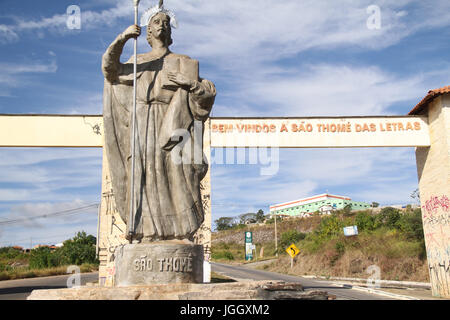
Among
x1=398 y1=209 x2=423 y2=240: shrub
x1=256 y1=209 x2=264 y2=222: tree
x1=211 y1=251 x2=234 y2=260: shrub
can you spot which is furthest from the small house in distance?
x1=398 y1=209 x2=423 y2=240: shrub

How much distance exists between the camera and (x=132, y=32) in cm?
511

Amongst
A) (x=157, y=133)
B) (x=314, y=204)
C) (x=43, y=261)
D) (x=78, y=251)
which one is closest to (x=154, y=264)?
(x=157, y=133)

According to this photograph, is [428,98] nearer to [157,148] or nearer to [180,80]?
[180,80]

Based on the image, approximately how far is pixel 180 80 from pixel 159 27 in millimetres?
889

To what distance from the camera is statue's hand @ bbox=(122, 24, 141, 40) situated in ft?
16.8

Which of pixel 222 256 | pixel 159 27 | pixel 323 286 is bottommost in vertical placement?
pixel 222 256

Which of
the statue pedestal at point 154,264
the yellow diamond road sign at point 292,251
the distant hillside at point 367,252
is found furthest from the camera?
the yellow diamond road sign at point 292,251

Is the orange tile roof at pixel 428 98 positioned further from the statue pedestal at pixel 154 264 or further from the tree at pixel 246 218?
the tree at pixel 246 218

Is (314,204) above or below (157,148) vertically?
above

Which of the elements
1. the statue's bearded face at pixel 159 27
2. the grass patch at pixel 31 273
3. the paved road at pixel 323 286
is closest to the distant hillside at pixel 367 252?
the paved road at pixel 323 286

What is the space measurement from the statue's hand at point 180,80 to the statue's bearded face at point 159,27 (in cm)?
67

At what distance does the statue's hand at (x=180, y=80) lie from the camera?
5.34m

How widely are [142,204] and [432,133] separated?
12546 millimetres
